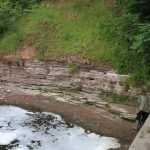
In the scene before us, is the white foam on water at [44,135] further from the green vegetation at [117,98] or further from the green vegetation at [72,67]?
the green vegetation at [72,67]

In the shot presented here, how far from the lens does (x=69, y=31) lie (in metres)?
22.7

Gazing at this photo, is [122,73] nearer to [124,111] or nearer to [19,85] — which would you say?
[124,111]

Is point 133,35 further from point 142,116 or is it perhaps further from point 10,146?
point 10,146

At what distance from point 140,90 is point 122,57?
7.31 feet

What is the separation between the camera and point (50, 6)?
25094 mm

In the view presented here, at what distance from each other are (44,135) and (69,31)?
8.94 m

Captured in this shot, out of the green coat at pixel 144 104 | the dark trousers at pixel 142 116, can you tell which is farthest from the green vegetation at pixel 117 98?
the dark trousers at pixel 142 116

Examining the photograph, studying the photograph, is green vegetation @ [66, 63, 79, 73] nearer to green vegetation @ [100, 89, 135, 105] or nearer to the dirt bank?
green vegetation @ [100, 89, 135, 105]

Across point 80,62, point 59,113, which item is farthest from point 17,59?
point 59,113

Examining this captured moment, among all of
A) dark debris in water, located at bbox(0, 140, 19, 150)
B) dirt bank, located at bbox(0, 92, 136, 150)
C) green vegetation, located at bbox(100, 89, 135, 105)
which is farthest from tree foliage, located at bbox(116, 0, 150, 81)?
dark debris in water, located at bbox(0, 140, 19, 150)

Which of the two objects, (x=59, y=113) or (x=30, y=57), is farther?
(x=30, y=57)

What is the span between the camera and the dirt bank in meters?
15.3

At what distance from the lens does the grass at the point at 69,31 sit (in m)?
21.1

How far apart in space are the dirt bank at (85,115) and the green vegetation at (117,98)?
119 cm
